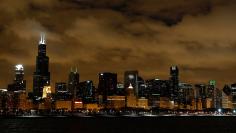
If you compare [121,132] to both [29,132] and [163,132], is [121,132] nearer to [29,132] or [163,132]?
[163,132]

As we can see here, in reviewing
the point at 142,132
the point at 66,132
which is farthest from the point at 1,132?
the point at 142,132

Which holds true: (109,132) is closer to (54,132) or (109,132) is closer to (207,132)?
(54,132)

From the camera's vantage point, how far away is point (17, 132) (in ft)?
385

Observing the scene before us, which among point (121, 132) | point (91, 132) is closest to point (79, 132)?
point (91, 132)

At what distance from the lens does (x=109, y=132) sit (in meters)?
117

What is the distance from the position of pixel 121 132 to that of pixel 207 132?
68.6 feet

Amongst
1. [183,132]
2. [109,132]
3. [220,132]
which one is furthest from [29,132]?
[220,132]

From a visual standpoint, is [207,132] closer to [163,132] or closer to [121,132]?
[163,132]

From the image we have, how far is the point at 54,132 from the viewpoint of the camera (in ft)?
380

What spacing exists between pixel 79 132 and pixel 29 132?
12.2 metres

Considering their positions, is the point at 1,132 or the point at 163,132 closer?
the point at 1,132

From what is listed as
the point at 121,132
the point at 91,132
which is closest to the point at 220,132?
the point at 121,132

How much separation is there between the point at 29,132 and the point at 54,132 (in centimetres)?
624

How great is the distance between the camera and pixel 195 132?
4592 inches
